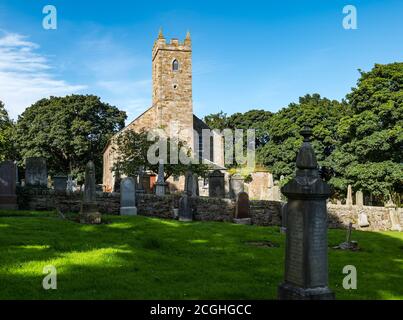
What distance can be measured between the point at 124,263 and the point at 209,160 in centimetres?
3444

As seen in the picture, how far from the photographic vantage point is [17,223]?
1232cm

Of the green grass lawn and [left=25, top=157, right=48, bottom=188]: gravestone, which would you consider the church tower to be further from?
the green grass lawn

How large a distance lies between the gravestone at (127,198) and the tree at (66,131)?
26478 mm

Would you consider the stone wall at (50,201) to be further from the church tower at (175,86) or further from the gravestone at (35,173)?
the church tower at (175,86)

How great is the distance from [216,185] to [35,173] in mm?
9152

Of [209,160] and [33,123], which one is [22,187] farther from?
[33,123]

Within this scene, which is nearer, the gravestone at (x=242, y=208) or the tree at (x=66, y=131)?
the gravestone at (x=242, y=208)

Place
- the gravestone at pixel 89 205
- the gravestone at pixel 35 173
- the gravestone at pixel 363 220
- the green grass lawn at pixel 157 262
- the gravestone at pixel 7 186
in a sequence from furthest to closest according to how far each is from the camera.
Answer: the gravestone at pixel 363 220 < the gravestone at pixel 35 173 < the gravestone at pixel 7 186 < the gravestone at pixel 89 205 < the green grass lawn at pixel 157 262

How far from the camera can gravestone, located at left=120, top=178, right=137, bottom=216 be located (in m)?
16.8

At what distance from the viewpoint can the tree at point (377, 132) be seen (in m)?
27.1

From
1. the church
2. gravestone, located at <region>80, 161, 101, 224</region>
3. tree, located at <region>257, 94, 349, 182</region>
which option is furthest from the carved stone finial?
the church

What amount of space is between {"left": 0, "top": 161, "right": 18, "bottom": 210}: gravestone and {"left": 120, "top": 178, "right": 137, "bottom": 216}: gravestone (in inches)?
165

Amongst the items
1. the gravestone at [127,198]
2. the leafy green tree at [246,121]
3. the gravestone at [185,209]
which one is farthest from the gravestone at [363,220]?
the leafy green tree at [246,121]

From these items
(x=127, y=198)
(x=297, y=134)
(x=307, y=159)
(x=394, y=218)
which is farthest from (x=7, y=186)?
(x=297, y=134)
